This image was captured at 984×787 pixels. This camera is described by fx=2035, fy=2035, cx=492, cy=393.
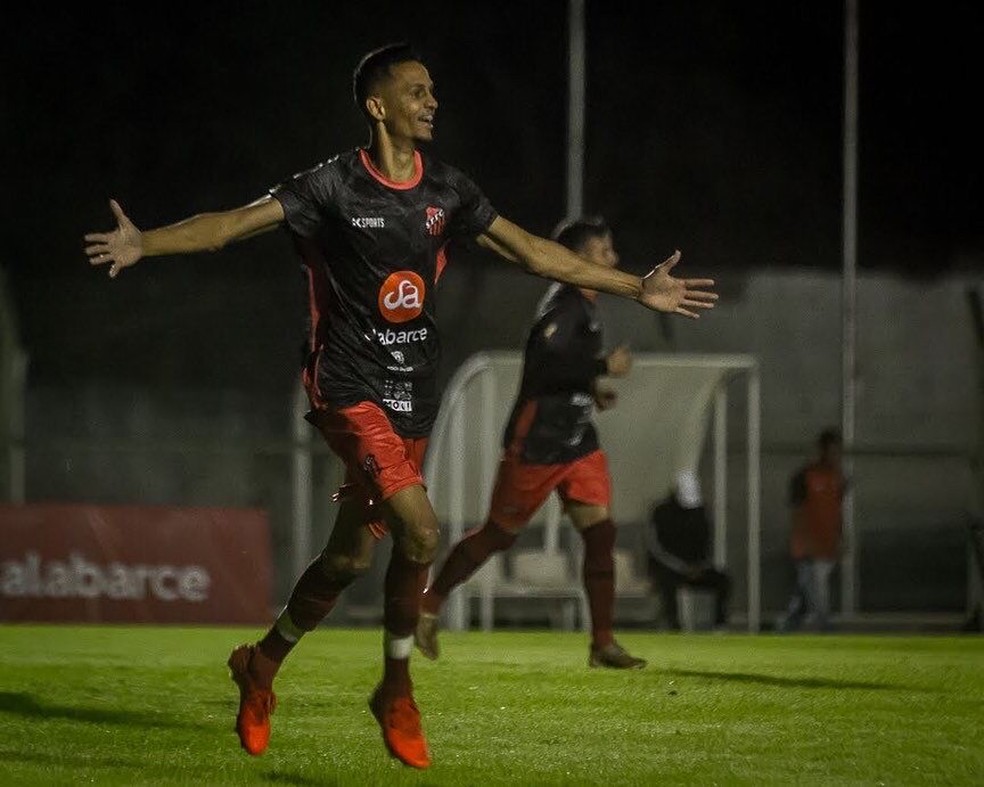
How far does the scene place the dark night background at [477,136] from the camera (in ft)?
64.1

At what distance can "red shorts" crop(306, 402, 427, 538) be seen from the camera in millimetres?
6832

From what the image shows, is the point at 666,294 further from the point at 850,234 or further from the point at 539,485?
the point at 850,234

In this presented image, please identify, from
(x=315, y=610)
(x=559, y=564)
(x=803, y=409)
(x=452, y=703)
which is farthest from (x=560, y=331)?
(x=803, y=409)

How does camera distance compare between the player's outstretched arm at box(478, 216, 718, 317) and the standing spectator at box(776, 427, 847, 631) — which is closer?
the player's outstretched arm at box(478, 216, 718, 317)

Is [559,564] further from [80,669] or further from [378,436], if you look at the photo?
[378,436]

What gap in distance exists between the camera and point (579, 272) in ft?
24.0

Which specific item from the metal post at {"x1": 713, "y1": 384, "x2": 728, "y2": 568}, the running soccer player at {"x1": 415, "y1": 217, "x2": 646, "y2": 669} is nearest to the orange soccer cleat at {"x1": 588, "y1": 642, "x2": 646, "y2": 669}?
the running soccer player at {"x1": 415, "y1": 217, "x2": 646, "y2": 669}

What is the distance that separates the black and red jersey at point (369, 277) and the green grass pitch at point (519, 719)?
125 cm

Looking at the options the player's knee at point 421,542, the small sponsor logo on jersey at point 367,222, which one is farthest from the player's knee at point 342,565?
the small sponsor logo on jersey at point 367,222

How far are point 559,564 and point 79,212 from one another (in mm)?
6140

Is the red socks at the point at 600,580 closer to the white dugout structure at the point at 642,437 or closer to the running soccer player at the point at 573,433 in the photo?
the running soccer player at the point at 573,433

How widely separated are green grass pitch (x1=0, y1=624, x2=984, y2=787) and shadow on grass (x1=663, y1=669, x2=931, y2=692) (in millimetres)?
19

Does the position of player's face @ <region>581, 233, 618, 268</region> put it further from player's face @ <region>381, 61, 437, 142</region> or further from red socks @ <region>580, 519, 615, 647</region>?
player's face @ <region>381, 61, 437, 142</region>

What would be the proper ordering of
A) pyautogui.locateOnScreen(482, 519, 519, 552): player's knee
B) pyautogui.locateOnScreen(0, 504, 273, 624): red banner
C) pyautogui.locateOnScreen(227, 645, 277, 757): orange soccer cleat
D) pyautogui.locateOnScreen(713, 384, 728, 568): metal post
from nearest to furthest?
pyautogui.locateOnScreen(227, 645, 277, 757): orange soccer cleat < pyautogui.locateOnScreen(482, 519, 519, 552): player's knee < pyautogui.locateOnScreen(0, 504, 273, 624): red banner < pyautogui.locateOnScreen(713, 384, 728, 568): metal post
